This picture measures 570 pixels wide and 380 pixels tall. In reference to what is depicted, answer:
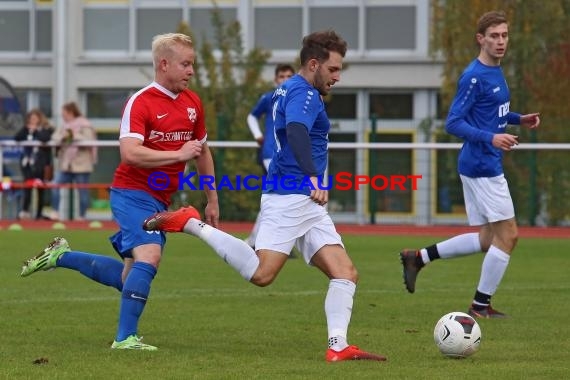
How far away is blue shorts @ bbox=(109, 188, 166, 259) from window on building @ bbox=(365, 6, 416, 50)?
75.2ft

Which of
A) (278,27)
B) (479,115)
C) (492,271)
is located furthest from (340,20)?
(492,271)

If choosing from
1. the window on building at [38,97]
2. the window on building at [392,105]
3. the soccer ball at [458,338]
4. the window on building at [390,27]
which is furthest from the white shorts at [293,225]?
the window on building at [38,97]

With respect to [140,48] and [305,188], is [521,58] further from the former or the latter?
[305,188]

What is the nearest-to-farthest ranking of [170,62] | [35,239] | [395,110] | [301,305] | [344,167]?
[170,62] < [301,305] < [35,239] < [344,167] < [395,110]

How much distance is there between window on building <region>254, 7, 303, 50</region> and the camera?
104 feet

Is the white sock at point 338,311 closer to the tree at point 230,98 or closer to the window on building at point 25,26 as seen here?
A: the tree at point 230,98

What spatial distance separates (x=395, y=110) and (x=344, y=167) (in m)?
6.92

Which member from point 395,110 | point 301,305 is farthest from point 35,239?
point 395,110

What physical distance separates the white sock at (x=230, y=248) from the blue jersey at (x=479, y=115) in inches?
104

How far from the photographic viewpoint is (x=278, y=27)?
31609 mm

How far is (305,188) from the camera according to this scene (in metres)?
8.09

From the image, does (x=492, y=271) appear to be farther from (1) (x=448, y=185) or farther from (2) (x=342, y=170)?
(1) (x=448, y=185)

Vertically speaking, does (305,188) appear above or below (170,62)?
below

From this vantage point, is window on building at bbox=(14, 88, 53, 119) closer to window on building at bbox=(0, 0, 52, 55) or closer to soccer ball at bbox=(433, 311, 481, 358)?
window on building at bbox=(0, 0, 52, 55)
